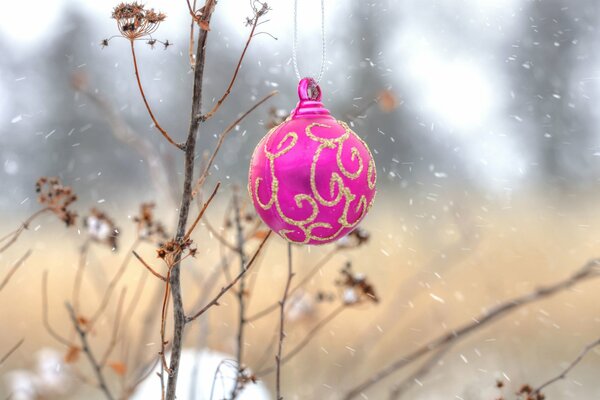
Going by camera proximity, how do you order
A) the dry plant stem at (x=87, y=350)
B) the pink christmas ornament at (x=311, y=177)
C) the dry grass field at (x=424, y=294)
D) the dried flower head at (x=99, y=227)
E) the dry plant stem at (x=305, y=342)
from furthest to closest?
the dry grass field at (x=424, y=294) → the dried flower head at (x=99, y=227) → the dry plant stem at (x=305, y=342) → the dry plant stem at (x=87, y=350) → the pink christmas ornament at (x=311, y=177)

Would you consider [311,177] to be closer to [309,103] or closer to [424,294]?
[309,103]

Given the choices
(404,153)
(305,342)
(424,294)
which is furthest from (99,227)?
(404,153)

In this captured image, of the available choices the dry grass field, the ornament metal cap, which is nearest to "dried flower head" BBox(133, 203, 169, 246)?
the ornament metal cap

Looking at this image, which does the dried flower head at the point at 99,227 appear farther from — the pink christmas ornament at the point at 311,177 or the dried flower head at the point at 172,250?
the dried flower head at the point at 172,250

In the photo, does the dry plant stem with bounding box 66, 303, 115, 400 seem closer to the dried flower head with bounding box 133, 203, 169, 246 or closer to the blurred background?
the dried flower head with bounding box 133, 203, 169, 246

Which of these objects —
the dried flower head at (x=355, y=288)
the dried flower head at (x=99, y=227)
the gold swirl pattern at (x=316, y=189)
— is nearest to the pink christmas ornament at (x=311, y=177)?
the gold swirl pattern at (x=316, y=189)

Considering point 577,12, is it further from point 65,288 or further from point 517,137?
point 65,288

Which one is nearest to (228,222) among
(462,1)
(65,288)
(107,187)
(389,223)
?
(65,288)
